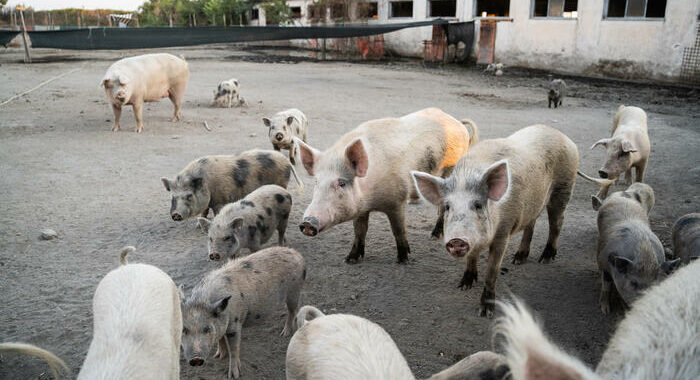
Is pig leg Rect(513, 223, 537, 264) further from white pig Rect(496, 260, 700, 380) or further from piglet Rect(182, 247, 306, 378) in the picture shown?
white pig Rect(496, 260, 700, 380)

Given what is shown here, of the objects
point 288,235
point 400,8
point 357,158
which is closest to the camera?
point 357,158

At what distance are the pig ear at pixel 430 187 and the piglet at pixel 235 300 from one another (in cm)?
98

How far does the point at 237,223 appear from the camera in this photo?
3.83m

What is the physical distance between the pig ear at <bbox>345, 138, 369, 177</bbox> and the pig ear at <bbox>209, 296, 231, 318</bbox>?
4.80 feet

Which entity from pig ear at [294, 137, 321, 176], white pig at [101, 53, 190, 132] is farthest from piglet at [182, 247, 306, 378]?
white pig at [101, 53, 190, 132]

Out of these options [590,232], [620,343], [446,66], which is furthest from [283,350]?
[446,66]

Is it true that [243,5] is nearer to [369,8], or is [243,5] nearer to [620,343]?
[369,8]

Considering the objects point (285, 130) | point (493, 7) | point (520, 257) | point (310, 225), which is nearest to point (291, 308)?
point (310, 225)

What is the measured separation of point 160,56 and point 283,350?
843 cm

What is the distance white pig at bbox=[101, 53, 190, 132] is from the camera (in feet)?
28.1

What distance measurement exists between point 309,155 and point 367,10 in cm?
2394

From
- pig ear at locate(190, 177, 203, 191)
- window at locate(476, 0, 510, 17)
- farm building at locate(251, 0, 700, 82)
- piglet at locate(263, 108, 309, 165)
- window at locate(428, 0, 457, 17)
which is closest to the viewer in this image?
pig ear at locate(190, 177, 203, 191)

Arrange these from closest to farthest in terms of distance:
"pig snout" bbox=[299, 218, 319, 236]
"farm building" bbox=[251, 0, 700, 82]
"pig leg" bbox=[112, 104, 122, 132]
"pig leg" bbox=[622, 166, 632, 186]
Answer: "pig snout" bbox=[299, 218, 319, 236]
"pig leg" bbox=[622, 166, 632, 186]
"pig leg" bbox=[112, 104, 122, 132]
"farm building" bbox=[251, 0, 700, 82]

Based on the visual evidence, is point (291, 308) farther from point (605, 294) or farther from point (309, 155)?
point (605, 294)
